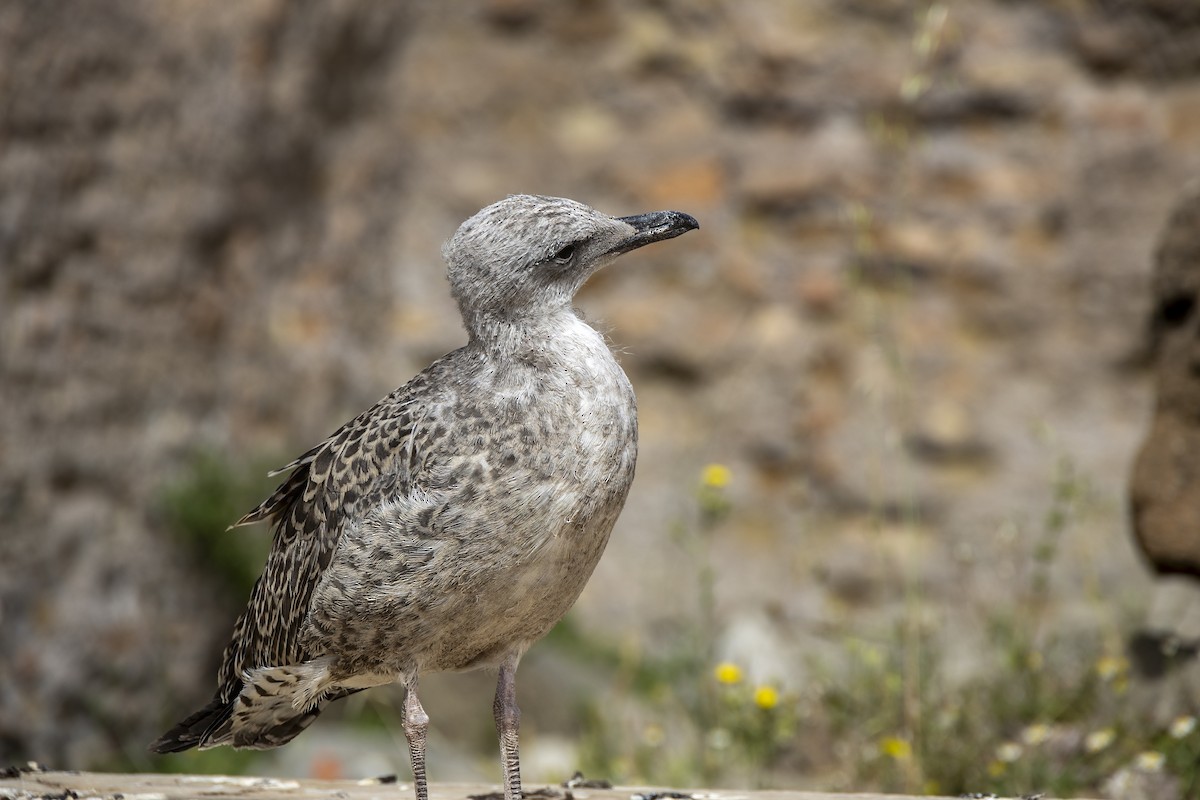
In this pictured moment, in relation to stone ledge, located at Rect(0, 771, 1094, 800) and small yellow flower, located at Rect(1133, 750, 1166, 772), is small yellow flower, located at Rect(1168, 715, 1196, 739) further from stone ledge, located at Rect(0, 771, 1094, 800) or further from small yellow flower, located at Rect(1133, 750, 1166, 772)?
stone ledge, located at Rect(0, 771, 1094, 800)

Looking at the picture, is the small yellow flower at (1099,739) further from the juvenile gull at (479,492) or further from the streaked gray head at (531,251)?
the streaked gray head at (531,251)

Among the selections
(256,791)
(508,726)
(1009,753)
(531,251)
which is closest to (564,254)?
(531,251)

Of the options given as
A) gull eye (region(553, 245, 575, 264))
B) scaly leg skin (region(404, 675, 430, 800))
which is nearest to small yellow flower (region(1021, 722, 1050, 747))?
scaly leg skin (region(404, 675, 430, 800))

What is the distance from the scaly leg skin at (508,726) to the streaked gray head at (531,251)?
0.89 metres

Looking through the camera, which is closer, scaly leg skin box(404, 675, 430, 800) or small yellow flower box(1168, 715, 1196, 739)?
scaly leg skin box(404, 675, 430, 800)

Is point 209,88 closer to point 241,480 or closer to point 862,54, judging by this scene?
point 241,480

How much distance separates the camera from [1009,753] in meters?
4.70

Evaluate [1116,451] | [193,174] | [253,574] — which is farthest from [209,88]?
[1116,451]

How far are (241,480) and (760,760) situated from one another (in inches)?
129

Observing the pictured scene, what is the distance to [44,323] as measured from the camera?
260 inches

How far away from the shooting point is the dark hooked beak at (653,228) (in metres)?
3.84

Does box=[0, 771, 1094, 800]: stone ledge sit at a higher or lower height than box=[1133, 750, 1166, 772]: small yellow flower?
higher

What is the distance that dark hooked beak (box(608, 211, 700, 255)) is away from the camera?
384cm

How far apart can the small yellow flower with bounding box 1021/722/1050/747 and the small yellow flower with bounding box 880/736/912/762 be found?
36 cm
